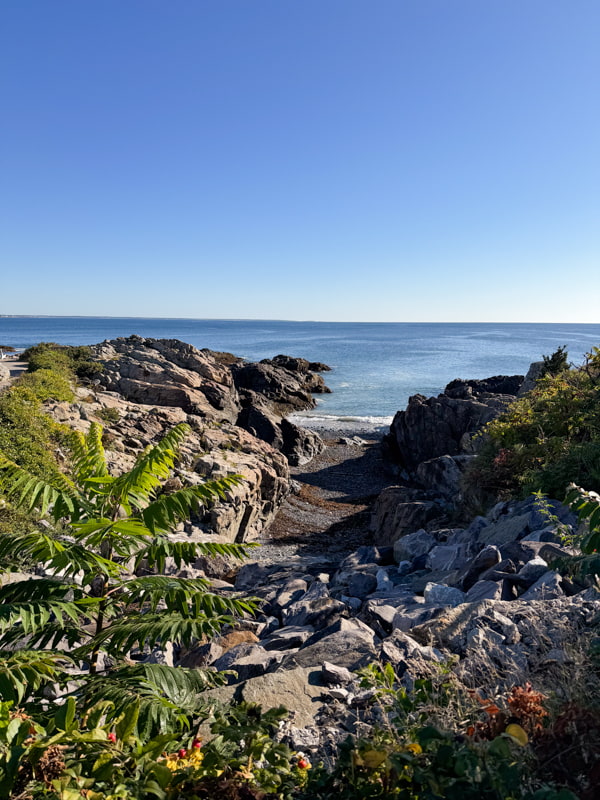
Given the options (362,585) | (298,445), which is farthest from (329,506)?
(362,585)

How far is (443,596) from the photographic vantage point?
6953mm

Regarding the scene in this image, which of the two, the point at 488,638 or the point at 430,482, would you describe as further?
the point at 430,482

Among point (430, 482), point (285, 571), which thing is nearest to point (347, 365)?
point (430, 482)

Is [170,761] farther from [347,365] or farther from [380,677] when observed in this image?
[347,365]

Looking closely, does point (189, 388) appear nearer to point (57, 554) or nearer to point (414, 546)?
point (414, 546)

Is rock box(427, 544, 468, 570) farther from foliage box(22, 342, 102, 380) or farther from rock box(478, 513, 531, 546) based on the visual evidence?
foliage box(22, 342, 102, 380)

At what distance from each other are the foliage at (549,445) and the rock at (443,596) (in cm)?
380

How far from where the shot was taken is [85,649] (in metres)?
3.24

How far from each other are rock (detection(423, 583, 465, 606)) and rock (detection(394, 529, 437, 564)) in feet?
13.5

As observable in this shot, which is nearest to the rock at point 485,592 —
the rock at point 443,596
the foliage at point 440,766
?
the rock at point 443,596

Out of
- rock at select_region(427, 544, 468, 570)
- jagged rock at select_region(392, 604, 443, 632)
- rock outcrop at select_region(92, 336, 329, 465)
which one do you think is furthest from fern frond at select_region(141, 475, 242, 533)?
rock outcrop at select_region(92, 336, 329, 465)

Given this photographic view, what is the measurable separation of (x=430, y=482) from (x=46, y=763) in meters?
21.1

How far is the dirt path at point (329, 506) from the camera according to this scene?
1830 centimetres

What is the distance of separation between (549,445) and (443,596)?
19.8ft
